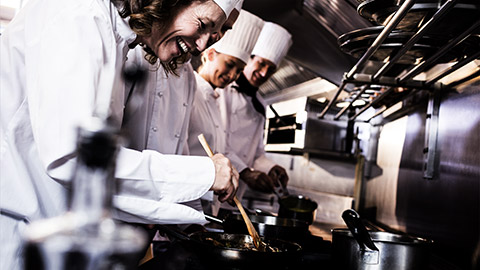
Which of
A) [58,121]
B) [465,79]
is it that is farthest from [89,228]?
[465,79]

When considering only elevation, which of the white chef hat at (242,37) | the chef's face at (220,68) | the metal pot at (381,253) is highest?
the white chef hat at (242,37)

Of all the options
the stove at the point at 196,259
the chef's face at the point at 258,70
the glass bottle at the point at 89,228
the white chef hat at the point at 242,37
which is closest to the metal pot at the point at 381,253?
the stove at the point at 196,259

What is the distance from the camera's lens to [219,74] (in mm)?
2666

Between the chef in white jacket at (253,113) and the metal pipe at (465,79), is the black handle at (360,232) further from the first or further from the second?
the chef in white jacket at (253,113)

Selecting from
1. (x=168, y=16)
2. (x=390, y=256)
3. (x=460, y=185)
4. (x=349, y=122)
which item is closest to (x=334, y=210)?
(x=349, y=122)

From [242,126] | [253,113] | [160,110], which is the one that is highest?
[253,113]

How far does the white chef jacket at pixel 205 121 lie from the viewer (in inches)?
101

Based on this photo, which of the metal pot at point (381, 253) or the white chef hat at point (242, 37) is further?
the white chef hat at point (242, 37)

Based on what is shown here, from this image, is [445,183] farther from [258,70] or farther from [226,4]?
[258,70]

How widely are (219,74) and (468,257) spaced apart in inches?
67.3

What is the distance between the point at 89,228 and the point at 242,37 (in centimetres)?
249

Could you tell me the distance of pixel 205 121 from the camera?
2.64 metres

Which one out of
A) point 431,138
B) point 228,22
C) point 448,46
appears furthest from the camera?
point 431,138

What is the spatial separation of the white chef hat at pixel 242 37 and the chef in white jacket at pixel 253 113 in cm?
17
